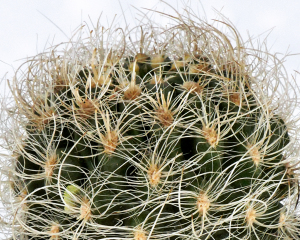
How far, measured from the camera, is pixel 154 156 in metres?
1.31

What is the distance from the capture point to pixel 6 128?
1.73m

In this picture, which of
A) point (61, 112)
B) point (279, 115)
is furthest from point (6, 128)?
point (279, 115)

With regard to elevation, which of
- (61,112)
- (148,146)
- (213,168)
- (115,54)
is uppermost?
(115,54)

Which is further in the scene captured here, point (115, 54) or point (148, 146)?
point (115, 54)

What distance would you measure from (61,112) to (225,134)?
519 mm

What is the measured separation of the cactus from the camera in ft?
4.30

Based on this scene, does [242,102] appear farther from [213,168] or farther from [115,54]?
[115,54]

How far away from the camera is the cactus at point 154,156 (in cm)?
131

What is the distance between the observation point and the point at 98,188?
1329mm

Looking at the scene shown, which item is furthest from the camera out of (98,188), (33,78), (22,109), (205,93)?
(33,78)

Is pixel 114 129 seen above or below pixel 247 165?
above

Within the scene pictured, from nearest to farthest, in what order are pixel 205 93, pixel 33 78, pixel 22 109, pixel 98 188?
pixel 98 188 → pixel 205 93 → pixel 22 109 → pixel 33 78

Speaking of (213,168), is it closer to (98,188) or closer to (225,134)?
(225,134)

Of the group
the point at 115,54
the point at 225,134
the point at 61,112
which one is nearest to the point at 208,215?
the point at 225,134
